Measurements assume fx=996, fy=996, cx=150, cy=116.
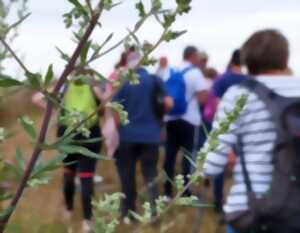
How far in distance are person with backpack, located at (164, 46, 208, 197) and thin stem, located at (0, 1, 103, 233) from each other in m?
7.18

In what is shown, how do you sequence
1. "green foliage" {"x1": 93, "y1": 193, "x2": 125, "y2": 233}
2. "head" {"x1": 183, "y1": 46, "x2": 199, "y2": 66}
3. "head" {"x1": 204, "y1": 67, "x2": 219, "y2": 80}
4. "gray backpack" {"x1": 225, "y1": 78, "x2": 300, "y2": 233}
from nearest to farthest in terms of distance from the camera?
"green foliage" {"x1": 93, "y1": 193, "x2": 125, "y2": 233} < "gray backpack" {"x1": 225, "y1": 78, "x2": 300, "y2": 233} < "head" {"x1": 183, "y1": 46, "x2": 199, "y2": 66} < "head" {"x1": 204, "y1": 67, "x2": 219, "y2": 80}

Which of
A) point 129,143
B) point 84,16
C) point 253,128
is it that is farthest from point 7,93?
point 129,143

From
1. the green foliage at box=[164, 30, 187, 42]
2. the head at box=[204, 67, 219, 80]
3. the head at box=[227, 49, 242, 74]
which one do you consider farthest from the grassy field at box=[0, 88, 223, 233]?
the head at box=[204, 67, 219, 80]

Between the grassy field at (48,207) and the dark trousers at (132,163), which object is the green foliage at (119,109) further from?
the dark trousers at (132,163)

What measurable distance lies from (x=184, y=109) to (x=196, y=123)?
212 millimetres

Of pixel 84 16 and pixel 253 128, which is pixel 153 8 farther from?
pixel 253 128

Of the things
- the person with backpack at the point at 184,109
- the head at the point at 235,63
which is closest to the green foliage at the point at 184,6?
the person with backpack at the point at 184,109

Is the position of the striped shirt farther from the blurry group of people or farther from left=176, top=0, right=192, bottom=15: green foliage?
left=176, top=0, right=192, bottom=15: green foliage

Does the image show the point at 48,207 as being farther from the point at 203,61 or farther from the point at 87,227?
the point at 203,61

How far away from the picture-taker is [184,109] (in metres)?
8.97

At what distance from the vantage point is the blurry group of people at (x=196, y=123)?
159 inches

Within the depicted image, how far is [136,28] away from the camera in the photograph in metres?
1.43

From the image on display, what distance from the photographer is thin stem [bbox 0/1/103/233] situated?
4.35ft

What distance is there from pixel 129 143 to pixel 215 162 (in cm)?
352
